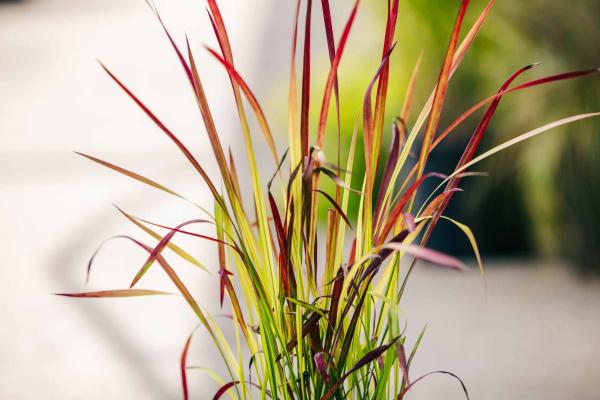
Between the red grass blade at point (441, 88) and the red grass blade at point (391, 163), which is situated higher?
the red grass blade at point (441, 88)

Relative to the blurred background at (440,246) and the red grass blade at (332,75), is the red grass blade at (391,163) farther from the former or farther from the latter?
the blurred background at (440,246)

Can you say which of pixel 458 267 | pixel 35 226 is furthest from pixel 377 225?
pixel 35 226

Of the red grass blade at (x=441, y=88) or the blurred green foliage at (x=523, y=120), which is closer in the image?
the red grass blade at (x=441, y=88)

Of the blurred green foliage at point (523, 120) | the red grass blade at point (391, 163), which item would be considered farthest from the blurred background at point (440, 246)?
the red grass blade at point (391, 163)

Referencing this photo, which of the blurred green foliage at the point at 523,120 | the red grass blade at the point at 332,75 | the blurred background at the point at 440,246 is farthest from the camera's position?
the blurred green foliage at the point at 523,120

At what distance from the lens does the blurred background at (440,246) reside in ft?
5.56

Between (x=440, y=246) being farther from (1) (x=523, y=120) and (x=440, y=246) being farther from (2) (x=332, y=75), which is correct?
(2) (x=332, y=75)

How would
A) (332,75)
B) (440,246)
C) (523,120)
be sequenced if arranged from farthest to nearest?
(440,246) → (523,120) → (332,75)

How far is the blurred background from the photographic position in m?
1.69

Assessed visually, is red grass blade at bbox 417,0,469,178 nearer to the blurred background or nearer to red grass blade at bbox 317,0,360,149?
red grass blade at bbox 317,0,360,149

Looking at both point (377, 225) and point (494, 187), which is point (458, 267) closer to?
point (377, 225)

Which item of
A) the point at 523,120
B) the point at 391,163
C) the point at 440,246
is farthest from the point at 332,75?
the point at 440,246

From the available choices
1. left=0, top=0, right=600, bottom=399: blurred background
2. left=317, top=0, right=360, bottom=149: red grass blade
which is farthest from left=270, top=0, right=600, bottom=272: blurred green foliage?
left=317, top=0, right=360, bottom=149: red grass blade

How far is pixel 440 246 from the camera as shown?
223cm
